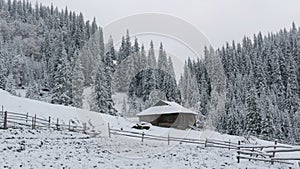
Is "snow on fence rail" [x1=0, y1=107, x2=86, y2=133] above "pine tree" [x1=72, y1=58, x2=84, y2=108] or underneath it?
underneath

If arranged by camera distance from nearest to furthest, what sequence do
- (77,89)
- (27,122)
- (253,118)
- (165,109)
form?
(27,122), (165,109), (253,118), (77,89)

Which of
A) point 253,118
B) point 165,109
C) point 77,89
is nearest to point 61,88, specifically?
point 77,89

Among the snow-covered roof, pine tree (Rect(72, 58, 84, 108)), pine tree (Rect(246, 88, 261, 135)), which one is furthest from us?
pine tree (Rect(72, 58, 84, 108))

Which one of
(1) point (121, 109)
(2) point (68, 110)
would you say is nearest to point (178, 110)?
(2) point (68, 110)

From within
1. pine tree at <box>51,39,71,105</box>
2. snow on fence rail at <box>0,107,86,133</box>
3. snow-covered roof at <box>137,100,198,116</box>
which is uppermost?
pine tree at <box>51,39,71,105</box>

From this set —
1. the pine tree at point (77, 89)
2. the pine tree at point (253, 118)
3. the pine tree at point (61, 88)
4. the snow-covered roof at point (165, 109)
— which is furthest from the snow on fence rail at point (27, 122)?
the pine tree at point (253, 118)

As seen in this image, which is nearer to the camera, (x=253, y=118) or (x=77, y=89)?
(x=253, y=118)

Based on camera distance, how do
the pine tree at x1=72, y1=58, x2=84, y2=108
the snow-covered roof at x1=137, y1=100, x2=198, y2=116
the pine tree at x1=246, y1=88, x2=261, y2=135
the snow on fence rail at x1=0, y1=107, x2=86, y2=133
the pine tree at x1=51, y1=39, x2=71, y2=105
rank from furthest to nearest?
the pine tree at x1=72, y1=58, x2=84, y2=108
the pine tree at x1=51, y1=39, x2=71, y2=105
the pine tree at x1=246, y1=88, x2=261, y2=135
the snow-covered roof at x1=137, y1=100, x2=198, y2=116
the snow on fence rail at x1=0, y1=107, x2=86, y2=133

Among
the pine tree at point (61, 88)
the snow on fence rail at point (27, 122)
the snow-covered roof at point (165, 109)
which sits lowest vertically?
the snow on fence rail at point (27, 122)

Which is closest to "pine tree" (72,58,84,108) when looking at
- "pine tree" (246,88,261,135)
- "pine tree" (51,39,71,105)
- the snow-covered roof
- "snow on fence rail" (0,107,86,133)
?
"pine tree" (51,39,71,105)

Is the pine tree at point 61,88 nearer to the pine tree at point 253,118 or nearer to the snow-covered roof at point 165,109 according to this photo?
the snow-covered roof at point 165,109

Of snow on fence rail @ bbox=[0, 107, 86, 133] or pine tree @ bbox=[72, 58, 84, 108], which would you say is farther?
pine tree @ bbox=[72, 58, 84, 108]

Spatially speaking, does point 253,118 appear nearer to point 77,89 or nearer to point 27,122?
point 77,89

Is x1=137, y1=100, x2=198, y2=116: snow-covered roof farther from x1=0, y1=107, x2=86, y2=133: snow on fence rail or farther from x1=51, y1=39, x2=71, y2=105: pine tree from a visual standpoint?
x1=0, y1=107, x2=86, y2=133: snow on fence rail
